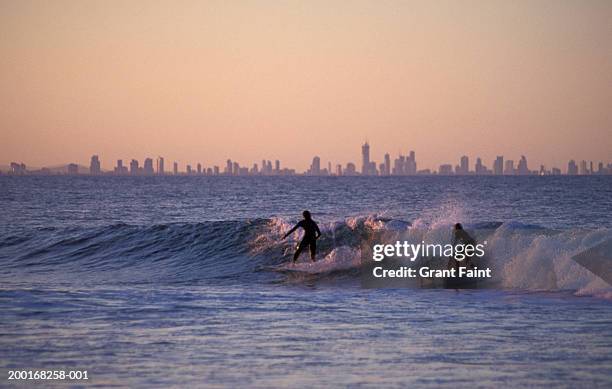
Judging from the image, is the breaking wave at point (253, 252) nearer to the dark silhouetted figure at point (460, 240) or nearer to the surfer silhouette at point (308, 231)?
the surfer silhouette at point (308, 231)

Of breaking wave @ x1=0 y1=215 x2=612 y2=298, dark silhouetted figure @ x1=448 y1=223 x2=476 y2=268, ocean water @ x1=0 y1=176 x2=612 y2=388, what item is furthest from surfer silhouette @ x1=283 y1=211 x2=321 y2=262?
dark silhouetted figure @ x1=448 y1=223 x2=476 y2=268

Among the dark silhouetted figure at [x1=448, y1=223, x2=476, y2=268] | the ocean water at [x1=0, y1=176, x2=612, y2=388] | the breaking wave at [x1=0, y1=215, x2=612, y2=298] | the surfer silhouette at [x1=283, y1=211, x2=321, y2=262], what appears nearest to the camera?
the ocean water at [x1=0, y1=176, x2=612, y2=388]

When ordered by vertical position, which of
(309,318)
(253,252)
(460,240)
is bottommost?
(253,252)

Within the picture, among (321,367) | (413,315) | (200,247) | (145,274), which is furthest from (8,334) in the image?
(200,247)

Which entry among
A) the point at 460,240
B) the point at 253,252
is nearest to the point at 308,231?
the point at 460,240

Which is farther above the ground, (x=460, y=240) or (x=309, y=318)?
(x=460, y=240)

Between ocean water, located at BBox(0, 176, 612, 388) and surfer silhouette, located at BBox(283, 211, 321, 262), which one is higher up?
surfer silhouette, located at BBox(283, 211, 321, 262)

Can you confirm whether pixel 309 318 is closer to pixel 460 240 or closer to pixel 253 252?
pixel 460 240

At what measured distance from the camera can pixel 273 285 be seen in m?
20.5

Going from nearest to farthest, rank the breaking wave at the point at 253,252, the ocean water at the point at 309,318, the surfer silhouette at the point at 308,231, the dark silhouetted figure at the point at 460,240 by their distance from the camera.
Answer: the ocean water at the point at 309,318, the breaking wave at the point at 253,252, the dark silhouetted figure at the point at 460,240, the surfer silhouette at the point at 308,231

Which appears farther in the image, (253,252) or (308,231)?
(253,252)

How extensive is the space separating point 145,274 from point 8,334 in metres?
11.8

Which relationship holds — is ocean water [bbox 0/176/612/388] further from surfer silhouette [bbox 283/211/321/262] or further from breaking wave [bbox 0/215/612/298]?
surfer silhouette [bbox 283/211/321/262]

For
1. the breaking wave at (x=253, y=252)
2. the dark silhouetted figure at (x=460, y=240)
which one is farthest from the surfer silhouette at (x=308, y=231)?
the dark silhouetted figure at (x=460, y=240)
